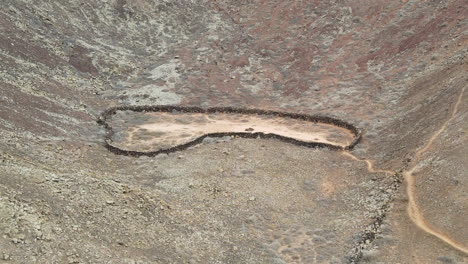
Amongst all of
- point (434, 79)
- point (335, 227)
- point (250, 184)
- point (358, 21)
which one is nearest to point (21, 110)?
point (250, 184)

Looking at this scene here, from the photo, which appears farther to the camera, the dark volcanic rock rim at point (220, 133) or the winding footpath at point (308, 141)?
the dark volcanic rock rim at point (220, 133)

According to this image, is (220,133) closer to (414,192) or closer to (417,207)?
(414,192)

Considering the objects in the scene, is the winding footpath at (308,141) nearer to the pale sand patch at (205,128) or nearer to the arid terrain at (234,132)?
the arid terrain at (234,132)

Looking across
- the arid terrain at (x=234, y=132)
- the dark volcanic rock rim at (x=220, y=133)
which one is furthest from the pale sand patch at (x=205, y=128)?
the dark volcanic rock rim at (x=220, y=133)

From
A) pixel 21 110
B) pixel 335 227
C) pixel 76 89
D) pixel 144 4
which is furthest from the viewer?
pixel 144 4

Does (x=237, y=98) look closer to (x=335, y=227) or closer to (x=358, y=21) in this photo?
(x=358, y=21)

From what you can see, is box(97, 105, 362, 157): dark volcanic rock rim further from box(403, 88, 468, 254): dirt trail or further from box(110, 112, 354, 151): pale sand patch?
box(403, 88, 468, 254): dirt trail

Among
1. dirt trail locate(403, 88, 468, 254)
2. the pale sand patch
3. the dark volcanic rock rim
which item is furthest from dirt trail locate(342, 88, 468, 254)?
the pale sand patch

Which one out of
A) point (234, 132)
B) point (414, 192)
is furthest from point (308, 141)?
point (414, 192)
